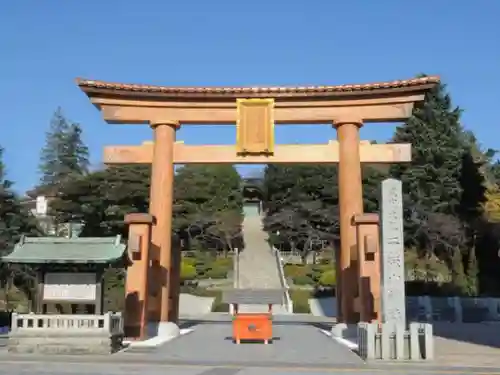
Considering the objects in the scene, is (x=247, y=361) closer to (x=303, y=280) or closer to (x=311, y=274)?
(x=303, y=280)

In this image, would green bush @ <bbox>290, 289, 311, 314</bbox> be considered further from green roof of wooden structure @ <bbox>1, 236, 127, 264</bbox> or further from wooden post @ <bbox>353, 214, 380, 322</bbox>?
green roof of wooden structure @ <bbox>1, 236, 127, 264</bbox>

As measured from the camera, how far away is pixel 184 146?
65.2 ft

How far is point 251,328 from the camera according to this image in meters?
17.6

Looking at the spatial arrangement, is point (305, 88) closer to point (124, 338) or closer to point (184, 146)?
point (184, 146)

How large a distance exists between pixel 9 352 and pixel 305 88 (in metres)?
11.6

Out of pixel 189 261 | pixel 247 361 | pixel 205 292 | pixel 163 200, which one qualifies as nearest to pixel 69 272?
pixel 163 200

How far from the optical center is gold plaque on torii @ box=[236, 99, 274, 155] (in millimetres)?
19547

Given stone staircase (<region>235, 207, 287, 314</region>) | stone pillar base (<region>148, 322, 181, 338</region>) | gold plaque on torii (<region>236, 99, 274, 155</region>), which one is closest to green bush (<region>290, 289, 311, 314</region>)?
stone staircase (<region>235, 207, 287, 314</region>)

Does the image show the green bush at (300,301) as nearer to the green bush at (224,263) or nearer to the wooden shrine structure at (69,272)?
the green bush at (224,263)

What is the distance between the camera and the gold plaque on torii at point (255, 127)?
64.1 feet

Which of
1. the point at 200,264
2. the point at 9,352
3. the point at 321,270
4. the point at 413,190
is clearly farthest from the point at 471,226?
the point at 9,352

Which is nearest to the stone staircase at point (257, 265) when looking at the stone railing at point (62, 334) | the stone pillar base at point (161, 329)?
the stone pillar base at point (161, 329)

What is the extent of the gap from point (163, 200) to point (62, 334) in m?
6.11

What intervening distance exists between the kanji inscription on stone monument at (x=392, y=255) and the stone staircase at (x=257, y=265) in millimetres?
19815
